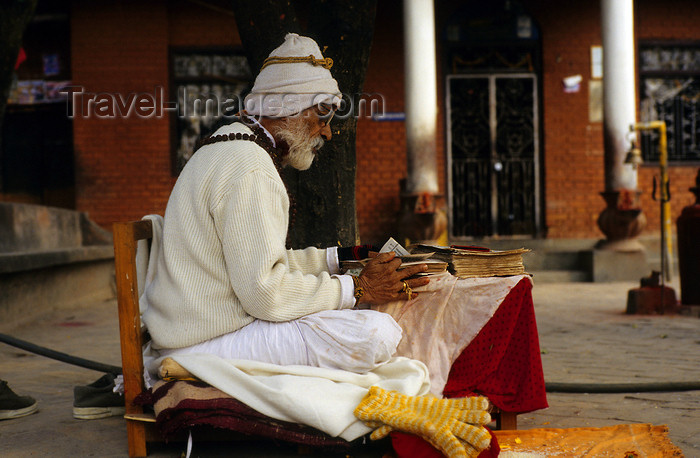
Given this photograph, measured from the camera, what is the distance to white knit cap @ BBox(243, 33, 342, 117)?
10.0ft

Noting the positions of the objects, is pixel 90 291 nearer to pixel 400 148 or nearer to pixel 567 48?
pixel 400 148

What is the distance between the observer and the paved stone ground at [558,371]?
3051 mm

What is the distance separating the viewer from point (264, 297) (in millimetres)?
2719

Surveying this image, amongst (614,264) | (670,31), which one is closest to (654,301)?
(614,264)

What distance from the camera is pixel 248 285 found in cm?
270

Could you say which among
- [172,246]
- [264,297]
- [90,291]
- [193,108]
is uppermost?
[193,108]

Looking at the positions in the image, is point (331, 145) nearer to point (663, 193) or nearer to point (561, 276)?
point (663, 193)

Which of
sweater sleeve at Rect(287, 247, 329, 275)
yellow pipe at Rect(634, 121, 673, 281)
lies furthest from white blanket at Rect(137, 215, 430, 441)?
yellow pipe at Rect(634, 121, 673, 281)

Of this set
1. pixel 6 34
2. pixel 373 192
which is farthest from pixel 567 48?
pixel 6 34

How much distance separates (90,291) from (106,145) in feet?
10.1

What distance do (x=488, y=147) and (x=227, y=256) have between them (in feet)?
30.3

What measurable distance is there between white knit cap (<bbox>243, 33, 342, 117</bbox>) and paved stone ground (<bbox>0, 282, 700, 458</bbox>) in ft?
4.68

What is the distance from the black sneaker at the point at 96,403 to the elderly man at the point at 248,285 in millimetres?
721

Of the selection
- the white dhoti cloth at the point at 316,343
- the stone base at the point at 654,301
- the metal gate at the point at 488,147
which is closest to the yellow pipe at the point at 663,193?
the stone base at the point at 654,301
